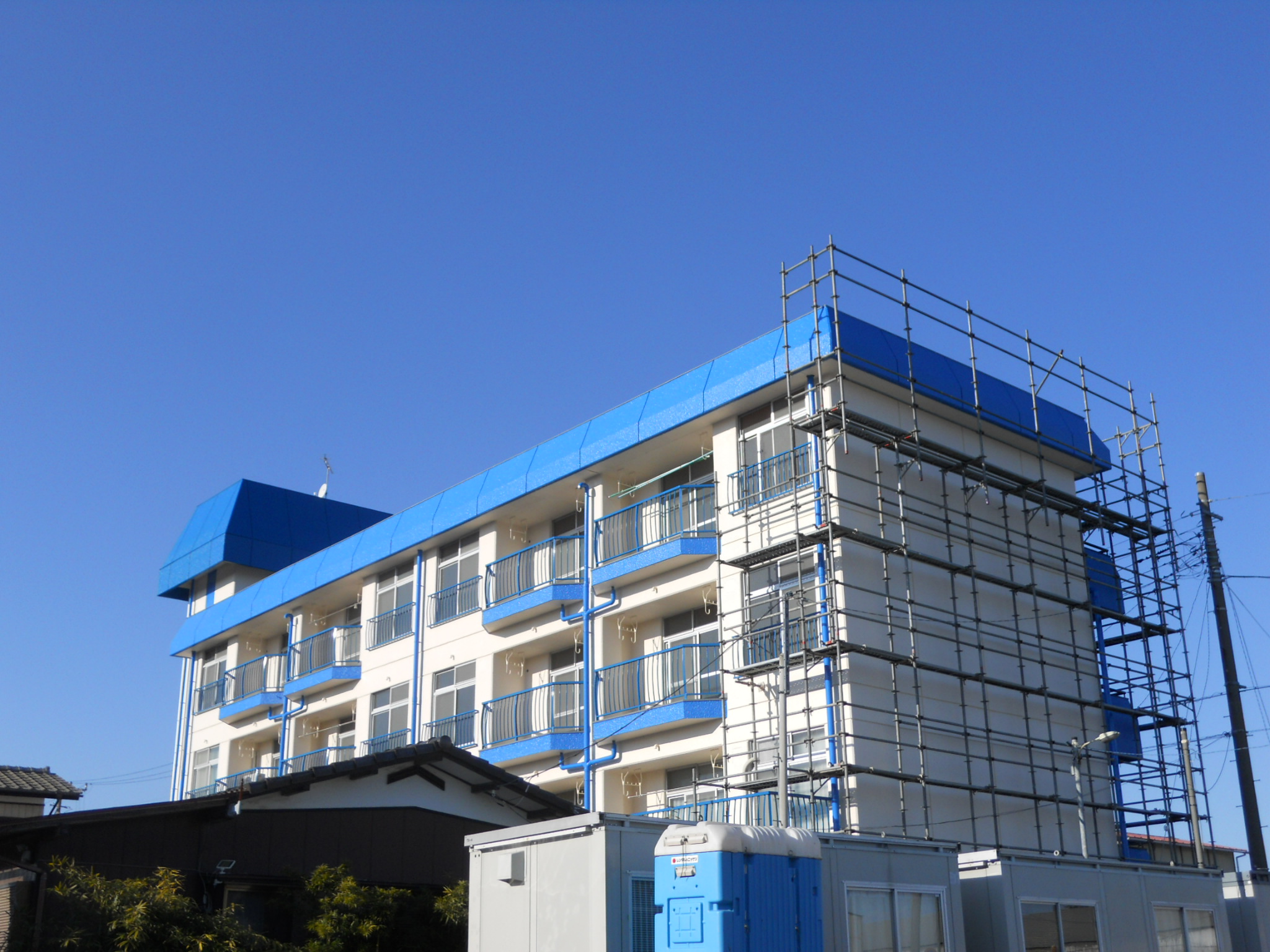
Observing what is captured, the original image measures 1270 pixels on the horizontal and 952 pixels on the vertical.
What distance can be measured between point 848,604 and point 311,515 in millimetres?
21772

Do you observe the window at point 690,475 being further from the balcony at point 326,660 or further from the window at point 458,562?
the balcony at point 326,660

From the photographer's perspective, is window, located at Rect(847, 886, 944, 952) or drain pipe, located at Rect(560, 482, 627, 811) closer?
window, located at Rect(847, 886, 944, 952)

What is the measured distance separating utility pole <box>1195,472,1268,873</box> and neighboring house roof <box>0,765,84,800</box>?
769 inches

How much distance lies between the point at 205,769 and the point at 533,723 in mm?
15825

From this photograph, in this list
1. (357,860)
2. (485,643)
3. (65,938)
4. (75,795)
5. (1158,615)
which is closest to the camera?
(65,938)

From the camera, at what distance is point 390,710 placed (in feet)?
104

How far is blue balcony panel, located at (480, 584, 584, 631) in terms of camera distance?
27.1 m

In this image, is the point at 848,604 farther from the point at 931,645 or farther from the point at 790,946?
the point at 790,946

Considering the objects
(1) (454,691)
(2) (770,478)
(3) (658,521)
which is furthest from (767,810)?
(1) (454,691)

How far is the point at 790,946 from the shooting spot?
13.2m

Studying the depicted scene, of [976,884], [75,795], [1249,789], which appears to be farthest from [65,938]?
[1249,789]

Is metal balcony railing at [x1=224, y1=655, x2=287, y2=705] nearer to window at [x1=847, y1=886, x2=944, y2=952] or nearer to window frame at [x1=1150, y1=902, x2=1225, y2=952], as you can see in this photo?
window at [x1=847, y1=886, x2=944, y2=952]

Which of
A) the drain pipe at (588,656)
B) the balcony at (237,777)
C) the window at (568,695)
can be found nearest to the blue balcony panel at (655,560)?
the drain pipe at (588,656)

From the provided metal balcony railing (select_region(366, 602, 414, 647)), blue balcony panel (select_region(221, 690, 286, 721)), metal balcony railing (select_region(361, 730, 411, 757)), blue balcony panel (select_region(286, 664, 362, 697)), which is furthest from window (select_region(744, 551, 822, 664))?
blue balcony panel (select_region(221, 690, 286, 721))
